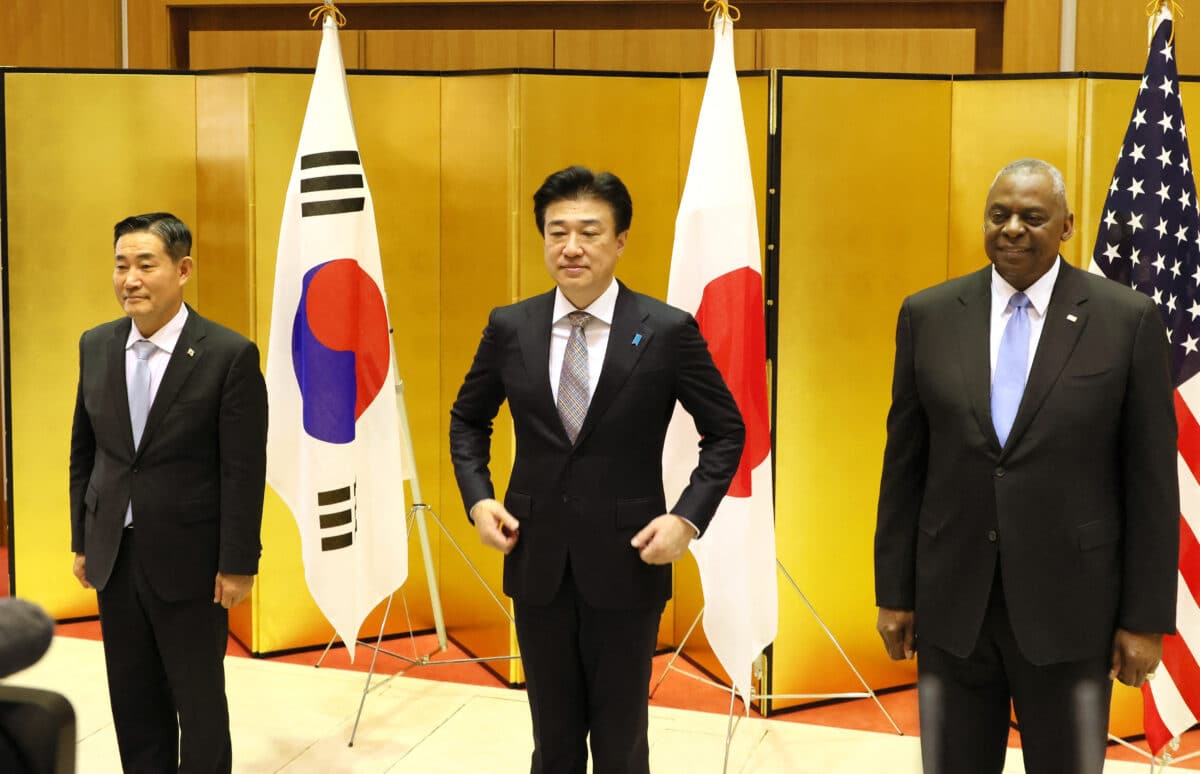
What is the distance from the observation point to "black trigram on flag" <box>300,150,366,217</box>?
171 inches

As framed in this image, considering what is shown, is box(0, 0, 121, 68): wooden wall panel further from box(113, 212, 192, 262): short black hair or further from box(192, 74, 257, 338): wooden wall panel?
box(113, 212, 192, 262): short black hair

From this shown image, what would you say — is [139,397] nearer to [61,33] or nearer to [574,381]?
[574,381]

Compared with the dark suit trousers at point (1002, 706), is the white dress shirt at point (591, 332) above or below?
above

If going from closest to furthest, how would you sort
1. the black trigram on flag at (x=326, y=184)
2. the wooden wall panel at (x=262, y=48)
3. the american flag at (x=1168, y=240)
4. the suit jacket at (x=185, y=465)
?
1. the suit jacket at (x=185, y=465)
2. the american flag at (x=1168, y=240)
3. the black trigram on flag at (x=326, y=184)
4. the wooden wall panel at (x=262, y=48)

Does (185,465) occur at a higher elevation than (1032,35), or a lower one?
lower

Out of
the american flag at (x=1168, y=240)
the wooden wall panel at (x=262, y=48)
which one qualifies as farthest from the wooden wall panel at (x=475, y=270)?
the american flag at (x=1168, y=240)

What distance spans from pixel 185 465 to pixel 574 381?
3.50ft

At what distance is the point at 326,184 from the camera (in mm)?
4355

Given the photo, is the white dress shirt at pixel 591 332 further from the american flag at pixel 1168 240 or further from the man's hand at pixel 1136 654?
the american flag at pixel 1168 240

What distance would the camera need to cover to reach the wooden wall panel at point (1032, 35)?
5.21m

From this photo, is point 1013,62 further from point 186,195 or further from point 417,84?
point 186,195

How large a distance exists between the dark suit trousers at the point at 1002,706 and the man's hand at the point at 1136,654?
4 cm

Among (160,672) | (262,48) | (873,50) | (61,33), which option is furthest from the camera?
(61,33)

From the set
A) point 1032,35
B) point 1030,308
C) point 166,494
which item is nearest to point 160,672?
point 166,494
